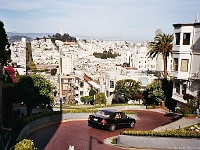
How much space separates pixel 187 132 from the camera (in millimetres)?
14188

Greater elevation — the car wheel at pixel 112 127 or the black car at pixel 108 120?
the black car at pixel 108 120

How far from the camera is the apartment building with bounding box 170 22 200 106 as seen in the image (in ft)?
81.2

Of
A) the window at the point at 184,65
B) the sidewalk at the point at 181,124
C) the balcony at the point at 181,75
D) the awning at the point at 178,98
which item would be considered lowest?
the sidewalk at the point at 181,124

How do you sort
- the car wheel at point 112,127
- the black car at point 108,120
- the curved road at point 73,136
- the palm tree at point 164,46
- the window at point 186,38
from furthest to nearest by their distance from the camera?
the palm tree at point 164,46 → the window at point 186,38 → the car wheel at point 112,127 → the black car at point 108,120 → the curved road at point 73,136

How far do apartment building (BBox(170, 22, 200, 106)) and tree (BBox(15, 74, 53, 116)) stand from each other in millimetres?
11831

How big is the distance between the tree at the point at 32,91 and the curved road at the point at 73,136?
149 inches

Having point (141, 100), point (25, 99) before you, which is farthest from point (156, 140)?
point (141, 100)

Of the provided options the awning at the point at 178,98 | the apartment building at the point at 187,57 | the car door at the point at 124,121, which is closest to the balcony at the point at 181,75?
the apartment building at the point at 187,57

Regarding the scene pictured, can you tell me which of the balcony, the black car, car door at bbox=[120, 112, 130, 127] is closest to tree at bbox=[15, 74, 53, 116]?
the black car

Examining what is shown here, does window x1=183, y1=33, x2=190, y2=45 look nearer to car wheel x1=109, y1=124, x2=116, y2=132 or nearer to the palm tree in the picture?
the palm tree

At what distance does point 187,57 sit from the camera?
25391 millimetres

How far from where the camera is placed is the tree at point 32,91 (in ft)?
72.1

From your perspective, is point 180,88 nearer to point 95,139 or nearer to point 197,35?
point 197,35

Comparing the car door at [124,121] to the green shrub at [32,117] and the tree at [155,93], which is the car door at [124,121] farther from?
the tree at [155,93]
